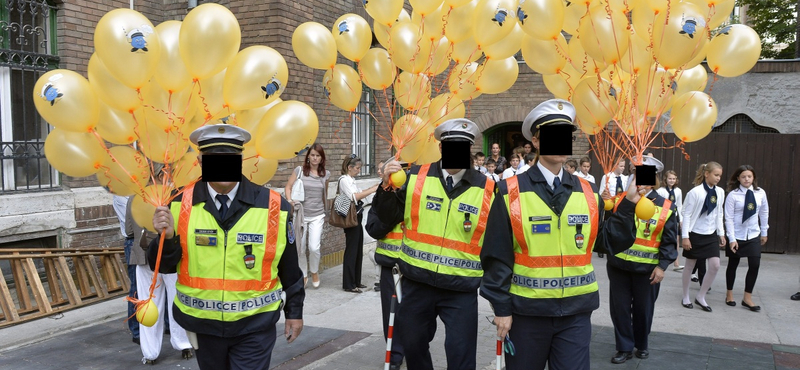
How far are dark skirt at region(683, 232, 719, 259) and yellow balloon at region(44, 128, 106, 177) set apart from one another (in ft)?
23.9

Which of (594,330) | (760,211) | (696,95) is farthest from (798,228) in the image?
(696,95)

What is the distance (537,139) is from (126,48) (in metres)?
2.50

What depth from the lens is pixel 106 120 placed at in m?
3.99

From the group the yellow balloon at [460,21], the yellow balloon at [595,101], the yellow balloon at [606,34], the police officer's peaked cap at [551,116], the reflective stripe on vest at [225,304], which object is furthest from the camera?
the yellow balloon at [460,21]

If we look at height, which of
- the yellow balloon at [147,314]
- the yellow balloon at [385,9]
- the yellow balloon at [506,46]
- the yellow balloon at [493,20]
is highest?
the yellow balloon at [385,9]

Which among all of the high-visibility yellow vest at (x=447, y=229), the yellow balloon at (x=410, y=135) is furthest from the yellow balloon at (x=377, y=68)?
the high-visibility yellow vest at (x=447, y=229)

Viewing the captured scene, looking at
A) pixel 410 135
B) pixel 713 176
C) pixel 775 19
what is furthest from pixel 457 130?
pixel 775 19

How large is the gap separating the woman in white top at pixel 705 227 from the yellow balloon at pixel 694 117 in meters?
3.46

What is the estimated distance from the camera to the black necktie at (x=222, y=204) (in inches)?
146

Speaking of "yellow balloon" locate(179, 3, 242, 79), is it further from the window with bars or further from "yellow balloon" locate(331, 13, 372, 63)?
the window with bars

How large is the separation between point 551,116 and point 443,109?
238 centimetres

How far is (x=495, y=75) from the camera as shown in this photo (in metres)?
6.39

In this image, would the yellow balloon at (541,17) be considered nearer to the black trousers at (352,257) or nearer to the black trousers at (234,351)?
→ the black trousers at (234,351)

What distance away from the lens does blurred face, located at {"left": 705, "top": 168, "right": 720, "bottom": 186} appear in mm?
8273
